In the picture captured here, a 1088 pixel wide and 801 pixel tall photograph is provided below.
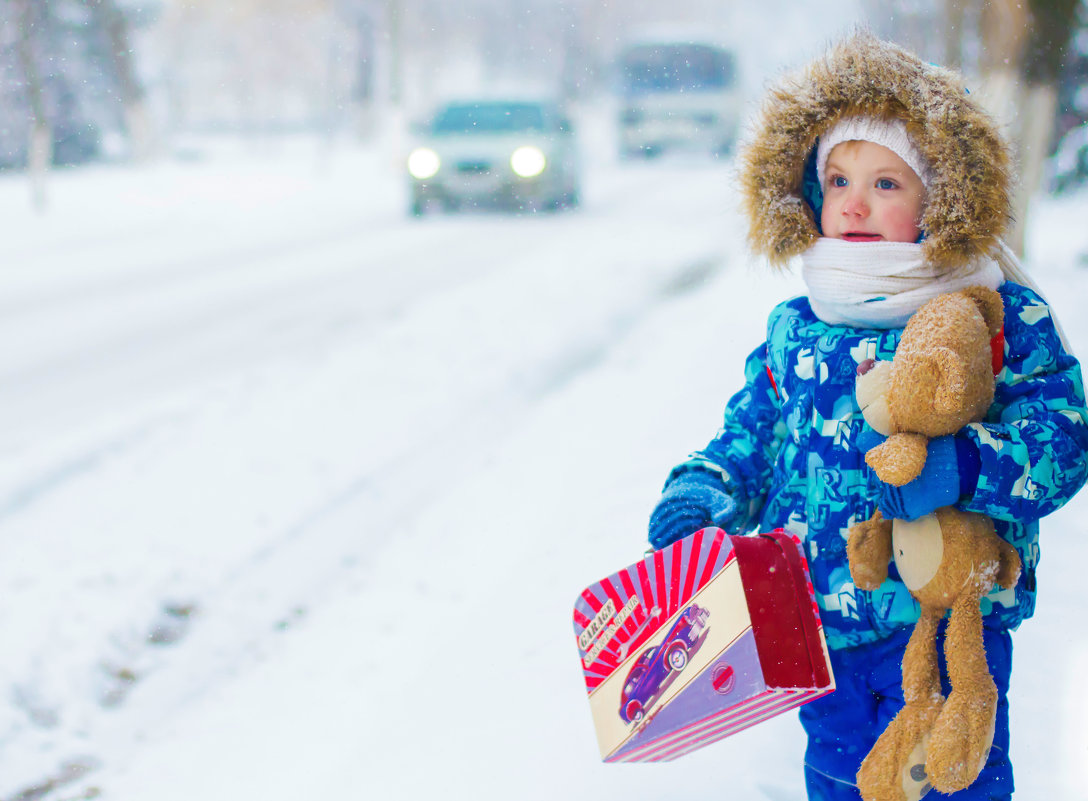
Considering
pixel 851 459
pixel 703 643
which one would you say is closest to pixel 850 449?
pixel 851 459

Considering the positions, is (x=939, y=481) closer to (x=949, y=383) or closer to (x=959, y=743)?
(x=949, y=383)

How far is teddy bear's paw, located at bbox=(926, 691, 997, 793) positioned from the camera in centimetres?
133

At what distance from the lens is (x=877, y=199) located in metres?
1.52

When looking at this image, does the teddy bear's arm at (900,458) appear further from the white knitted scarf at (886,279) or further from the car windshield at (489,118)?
the car windshield at (489,118)

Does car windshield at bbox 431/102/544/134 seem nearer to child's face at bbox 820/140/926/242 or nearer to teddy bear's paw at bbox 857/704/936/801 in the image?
child's face at bbox 820/140/926/242

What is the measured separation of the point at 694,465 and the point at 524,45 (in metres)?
42.3

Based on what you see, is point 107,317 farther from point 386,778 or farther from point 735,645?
point 735,645

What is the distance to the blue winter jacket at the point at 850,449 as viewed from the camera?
1.33 metres

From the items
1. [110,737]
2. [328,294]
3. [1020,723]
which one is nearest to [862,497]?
[1020,723]

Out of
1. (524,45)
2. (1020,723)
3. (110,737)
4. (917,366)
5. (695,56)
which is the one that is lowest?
(110,737)

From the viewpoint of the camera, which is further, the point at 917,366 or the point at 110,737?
the point at 110,737

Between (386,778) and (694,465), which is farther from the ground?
(694,465)

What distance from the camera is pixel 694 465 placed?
1.68 meters

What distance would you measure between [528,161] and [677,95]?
6485mm
